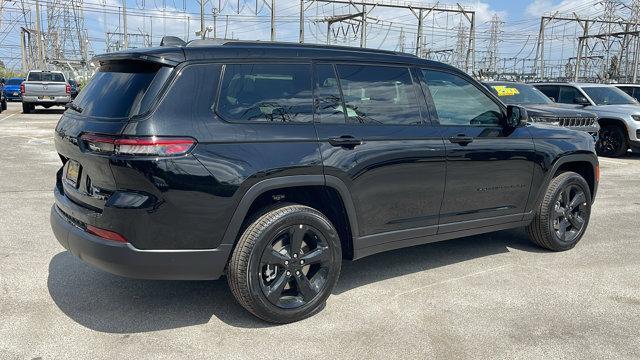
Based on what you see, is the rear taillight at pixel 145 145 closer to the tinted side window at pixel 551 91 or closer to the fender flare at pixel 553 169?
the fender flare at pixel 553 169

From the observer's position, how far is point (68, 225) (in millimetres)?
3564

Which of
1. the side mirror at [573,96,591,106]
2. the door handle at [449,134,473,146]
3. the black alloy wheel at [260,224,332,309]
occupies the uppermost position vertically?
the side mirror at [573,96,591,106]

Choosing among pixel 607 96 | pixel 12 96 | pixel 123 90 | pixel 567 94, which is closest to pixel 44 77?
pixel 12 96

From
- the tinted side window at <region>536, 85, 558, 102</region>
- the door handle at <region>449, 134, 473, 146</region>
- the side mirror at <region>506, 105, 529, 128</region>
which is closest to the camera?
the door handle at <region>449, 134, 473, 146</region>

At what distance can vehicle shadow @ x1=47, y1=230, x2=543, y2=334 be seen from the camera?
12.0 feet

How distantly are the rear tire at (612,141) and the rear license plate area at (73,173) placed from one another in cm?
1260

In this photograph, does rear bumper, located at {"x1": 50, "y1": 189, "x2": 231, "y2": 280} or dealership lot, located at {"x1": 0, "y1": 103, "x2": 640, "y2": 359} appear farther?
dealership lot, located at {"x1": 0, "y1": 103, "x2": 640, "y2": 359}

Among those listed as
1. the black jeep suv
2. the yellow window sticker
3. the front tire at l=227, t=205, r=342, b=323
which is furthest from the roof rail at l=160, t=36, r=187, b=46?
the yellow window sticker

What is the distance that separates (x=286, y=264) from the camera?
3600 millimetres

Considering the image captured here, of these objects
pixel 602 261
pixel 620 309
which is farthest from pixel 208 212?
pixel 602 261

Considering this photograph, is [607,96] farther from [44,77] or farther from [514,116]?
[44,77]

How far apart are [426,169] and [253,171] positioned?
4.86 ft

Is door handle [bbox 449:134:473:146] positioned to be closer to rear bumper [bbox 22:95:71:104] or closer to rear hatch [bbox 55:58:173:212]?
rear hatch [bbox 55:58:173:212]

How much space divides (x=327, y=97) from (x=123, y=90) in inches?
53.0
